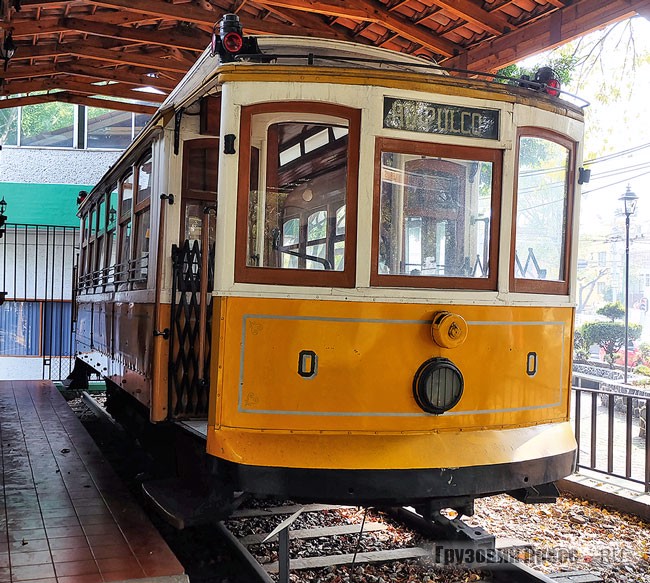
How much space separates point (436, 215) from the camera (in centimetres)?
398

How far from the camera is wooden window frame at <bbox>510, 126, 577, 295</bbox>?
4172 millimetres

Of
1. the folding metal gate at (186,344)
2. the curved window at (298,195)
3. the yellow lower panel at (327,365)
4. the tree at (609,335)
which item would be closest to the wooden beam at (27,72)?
the folding metal gate at (186,344)

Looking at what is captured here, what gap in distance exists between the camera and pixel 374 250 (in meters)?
3.92

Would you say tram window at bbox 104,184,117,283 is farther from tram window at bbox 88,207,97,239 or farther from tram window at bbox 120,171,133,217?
tram window at bbox 88,207,97,239

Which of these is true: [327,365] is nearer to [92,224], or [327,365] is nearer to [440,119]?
[440,119]

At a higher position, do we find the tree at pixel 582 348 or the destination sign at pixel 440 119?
the destination sign at pixel 440 119

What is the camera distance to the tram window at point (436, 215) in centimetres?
393

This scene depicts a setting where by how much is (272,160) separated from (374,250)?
75cm

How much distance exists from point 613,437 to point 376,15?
5.01 metres

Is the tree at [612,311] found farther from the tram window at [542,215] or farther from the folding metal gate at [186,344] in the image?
the folding metal gate at [186,344]

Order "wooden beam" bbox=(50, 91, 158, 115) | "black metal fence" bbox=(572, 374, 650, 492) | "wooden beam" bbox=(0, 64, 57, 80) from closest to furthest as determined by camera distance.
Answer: "black metal fence" bbox=(572, 374, 650, 492)
"wooden beam" bbox=(0, 64, 57, 80)
"wooden beam" bbox=(50, 91, 158, 115)

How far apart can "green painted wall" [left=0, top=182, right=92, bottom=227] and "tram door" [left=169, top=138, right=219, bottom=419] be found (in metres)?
11.1

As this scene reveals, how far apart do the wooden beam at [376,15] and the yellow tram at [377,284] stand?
3811 mm

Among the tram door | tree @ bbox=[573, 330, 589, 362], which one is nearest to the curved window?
the tram door
